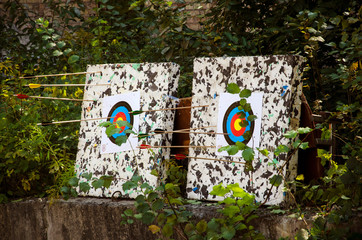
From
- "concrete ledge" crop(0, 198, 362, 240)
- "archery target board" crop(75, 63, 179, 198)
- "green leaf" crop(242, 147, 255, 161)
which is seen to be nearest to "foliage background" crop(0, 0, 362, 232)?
"concrete ledge" crop(0, 198, 362, 240)

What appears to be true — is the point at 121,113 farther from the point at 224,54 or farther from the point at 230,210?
the point at 224,54

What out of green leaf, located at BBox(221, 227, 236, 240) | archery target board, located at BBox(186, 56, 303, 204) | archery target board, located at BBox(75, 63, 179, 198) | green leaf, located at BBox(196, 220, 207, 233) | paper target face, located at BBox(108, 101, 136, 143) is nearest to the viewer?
green leaf, located at BBox(221, 227, 236, 240)

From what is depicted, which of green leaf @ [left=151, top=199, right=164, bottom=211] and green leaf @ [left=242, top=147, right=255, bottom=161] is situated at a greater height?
green leaf @ [left=242, top=147, right=255, bottom=161]

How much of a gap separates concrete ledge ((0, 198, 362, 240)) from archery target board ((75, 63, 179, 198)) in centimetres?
12

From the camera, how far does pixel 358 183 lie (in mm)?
1663

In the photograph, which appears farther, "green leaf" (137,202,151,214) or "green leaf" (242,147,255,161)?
"green leaf" (137,202,151,214)

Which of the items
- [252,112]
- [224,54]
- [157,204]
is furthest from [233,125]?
[224,54]

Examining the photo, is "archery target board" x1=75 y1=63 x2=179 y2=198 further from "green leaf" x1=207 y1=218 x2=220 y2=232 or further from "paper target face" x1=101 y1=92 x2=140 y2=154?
"green leaf" x1=207 y1=218 x2=220 y2=232

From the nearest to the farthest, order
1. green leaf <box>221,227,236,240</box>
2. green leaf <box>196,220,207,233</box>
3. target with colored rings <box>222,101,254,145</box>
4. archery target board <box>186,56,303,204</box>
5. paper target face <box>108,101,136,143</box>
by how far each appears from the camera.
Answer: green leaf <box>221,227,236,240</box> → green leaf <box>196,220,207,233</box> → archery target board <box>186,56,303,204</box> → target with colored rings <box>222,101,254,145</box> → paper target face <box>108,101,136,143</box>

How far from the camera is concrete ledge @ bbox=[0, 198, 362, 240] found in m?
1.80

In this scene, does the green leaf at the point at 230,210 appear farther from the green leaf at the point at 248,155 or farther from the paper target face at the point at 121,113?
the paper target face at the point at 121,113

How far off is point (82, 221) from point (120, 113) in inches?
23.6

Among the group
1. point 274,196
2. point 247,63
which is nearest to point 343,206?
point 274,196

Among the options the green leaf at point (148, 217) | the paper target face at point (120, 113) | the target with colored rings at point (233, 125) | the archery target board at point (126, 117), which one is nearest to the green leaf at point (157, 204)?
the green leaf at point (148, 217)
